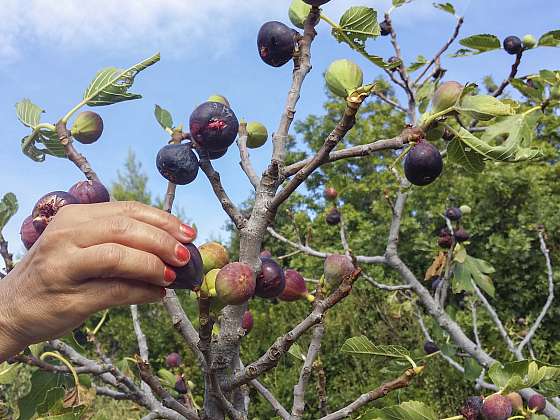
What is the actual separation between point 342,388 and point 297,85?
21.5 ft

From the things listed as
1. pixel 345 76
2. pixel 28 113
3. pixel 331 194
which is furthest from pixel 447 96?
pixel 331 194

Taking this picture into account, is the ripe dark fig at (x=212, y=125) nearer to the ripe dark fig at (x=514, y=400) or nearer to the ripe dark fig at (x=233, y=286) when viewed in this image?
the ripe dark fig at (x=233, y=286)

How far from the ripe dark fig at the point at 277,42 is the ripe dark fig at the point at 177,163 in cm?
29

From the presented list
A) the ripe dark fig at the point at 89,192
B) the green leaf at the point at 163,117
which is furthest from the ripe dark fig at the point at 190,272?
the green leaf at the point at 163,117

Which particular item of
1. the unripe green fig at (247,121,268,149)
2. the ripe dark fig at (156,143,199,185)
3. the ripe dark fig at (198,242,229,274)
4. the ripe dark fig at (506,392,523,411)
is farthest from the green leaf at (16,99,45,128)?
the ripe dark fig at (506,392,523,411)

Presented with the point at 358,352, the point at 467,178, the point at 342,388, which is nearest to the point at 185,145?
the point at 358,352

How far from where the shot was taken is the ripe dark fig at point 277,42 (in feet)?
4.03

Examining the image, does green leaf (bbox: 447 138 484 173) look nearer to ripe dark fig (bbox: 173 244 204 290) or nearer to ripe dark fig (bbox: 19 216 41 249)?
ripe dark fig (bbox: 173 244 204 290)

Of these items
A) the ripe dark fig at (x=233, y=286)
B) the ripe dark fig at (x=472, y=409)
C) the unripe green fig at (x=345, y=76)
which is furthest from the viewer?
the ripe dark fig at (x=472, y=409)

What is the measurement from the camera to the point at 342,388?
23.5 ft

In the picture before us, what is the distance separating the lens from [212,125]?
1.10 meters

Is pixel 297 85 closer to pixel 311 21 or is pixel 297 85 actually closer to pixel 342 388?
pixel 311 21

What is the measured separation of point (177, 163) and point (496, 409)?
0.97 m

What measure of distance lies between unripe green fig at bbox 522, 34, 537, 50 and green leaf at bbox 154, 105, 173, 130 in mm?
2034
